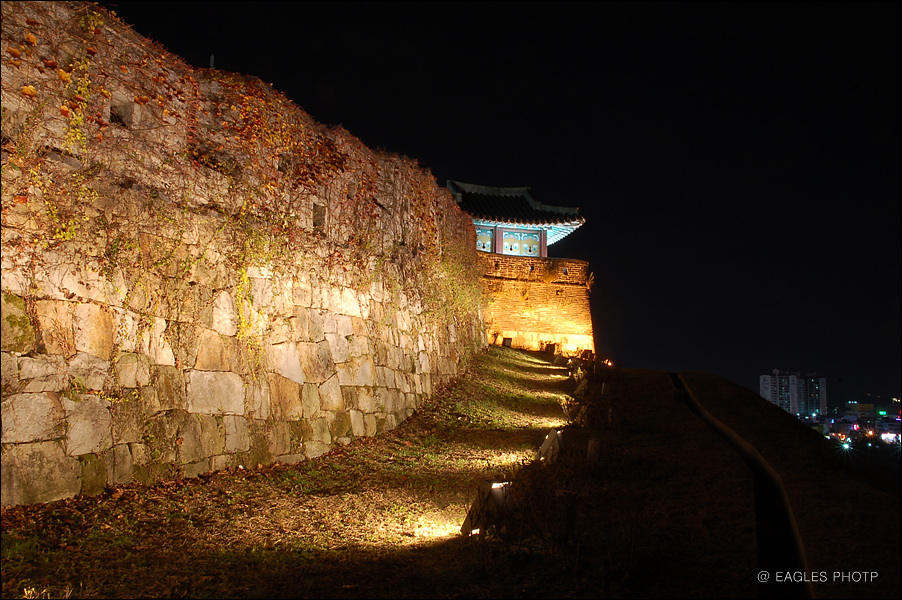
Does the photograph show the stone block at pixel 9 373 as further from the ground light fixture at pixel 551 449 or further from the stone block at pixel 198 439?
the ground light fixture at pixel 551 449

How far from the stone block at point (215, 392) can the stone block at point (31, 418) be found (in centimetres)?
142

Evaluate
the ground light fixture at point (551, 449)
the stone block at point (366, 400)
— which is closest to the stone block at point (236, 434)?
the stone block at point (366, 400)

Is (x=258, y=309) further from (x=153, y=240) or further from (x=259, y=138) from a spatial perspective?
(x=259, y=138)

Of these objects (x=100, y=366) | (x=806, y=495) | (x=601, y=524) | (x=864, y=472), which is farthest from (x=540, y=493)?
(x=100, y=366)

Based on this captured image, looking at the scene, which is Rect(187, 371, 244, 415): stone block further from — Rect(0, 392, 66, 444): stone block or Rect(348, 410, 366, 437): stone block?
Rect(348, 410, 366, 437): stone block

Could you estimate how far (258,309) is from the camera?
25.8ft

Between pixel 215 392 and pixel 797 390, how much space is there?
212ft

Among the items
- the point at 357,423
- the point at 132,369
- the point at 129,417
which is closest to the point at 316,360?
the point at 357,423

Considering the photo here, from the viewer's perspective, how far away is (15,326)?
5.24 metres

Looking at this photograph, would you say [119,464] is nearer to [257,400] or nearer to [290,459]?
[257,400]

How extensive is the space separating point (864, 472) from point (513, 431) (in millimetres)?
5446

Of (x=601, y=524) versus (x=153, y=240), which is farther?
(x=153, y=240)

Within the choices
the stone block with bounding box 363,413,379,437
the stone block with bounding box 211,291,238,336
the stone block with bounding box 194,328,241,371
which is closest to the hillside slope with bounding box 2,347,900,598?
the stone block with bounding box 363,413,379,437

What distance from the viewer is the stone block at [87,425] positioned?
5406 mm
